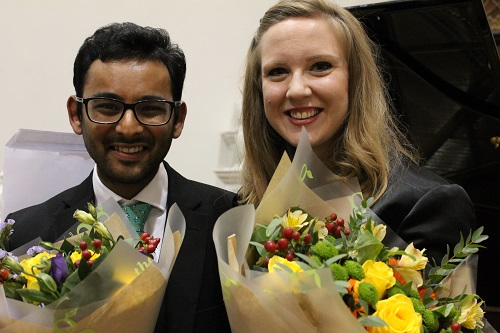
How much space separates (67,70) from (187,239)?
2.65m

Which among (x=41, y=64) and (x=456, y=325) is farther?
(x=41, y=64)

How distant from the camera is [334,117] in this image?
1383 mm

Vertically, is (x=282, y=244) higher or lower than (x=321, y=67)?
lower

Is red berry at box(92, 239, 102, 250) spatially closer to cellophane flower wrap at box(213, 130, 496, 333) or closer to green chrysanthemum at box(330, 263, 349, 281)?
cellophane flower wrap at box(213, 130, 496, 333)

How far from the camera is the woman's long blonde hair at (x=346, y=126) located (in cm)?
132

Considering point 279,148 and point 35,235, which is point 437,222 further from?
point 35,235

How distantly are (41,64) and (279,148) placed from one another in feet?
8.42

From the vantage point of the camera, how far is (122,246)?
0.88 meters

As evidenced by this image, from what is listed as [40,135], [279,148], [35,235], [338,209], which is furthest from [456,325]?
[40,135]

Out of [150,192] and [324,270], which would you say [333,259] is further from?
[150,192]

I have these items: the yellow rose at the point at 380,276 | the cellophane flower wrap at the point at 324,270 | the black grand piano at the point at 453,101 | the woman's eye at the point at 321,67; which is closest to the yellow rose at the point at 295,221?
the cellophane flower wrap at the point at 324,270

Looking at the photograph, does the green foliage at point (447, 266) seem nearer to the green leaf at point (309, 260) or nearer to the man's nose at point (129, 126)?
the green leaf at point (309, 260)

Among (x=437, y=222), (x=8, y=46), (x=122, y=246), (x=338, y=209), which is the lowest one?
(x=437, y=222)

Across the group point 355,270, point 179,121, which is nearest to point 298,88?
point 179,121
